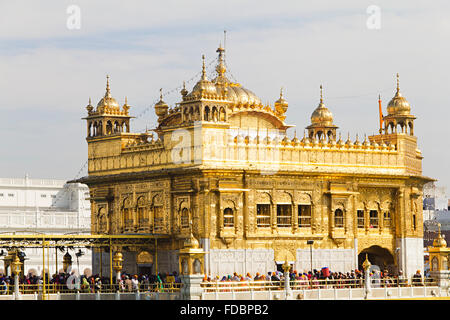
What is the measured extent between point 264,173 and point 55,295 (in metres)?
11.5

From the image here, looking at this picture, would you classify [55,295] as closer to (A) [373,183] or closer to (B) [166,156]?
(B) [166,156]

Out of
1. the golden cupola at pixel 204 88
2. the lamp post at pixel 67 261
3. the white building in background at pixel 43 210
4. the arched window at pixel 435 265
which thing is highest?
the golden cupola at pixel 204 88

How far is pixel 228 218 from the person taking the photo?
169 ft

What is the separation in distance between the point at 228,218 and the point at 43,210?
5400 centimetres

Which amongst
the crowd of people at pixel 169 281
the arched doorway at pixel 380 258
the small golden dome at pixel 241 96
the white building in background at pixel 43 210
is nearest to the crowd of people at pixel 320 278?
the crowd of people at pixel 169 281

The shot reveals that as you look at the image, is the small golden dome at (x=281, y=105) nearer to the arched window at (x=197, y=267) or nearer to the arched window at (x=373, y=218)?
the arched window at (x=373, y=218)

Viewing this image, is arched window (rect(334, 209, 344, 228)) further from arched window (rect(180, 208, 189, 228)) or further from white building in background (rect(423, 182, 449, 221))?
white building in background (rect(423, 182, 449, 221))

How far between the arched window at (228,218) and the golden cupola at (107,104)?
28.6ft

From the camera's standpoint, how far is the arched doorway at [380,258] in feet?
189

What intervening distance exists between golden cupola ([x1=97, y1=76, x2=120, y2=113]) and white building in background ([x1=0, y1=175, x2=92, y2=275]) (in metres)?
40.0

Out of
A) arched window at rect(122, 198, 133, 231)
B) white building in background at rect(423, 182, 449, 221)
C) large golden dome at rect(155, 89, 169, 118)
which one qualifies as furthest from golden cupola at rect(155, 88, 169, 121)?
white building in background at rect(423, 182, 449, 221)

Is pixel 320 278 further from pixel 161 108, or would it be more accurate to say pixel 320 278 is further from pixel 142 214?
pixel 161 108
